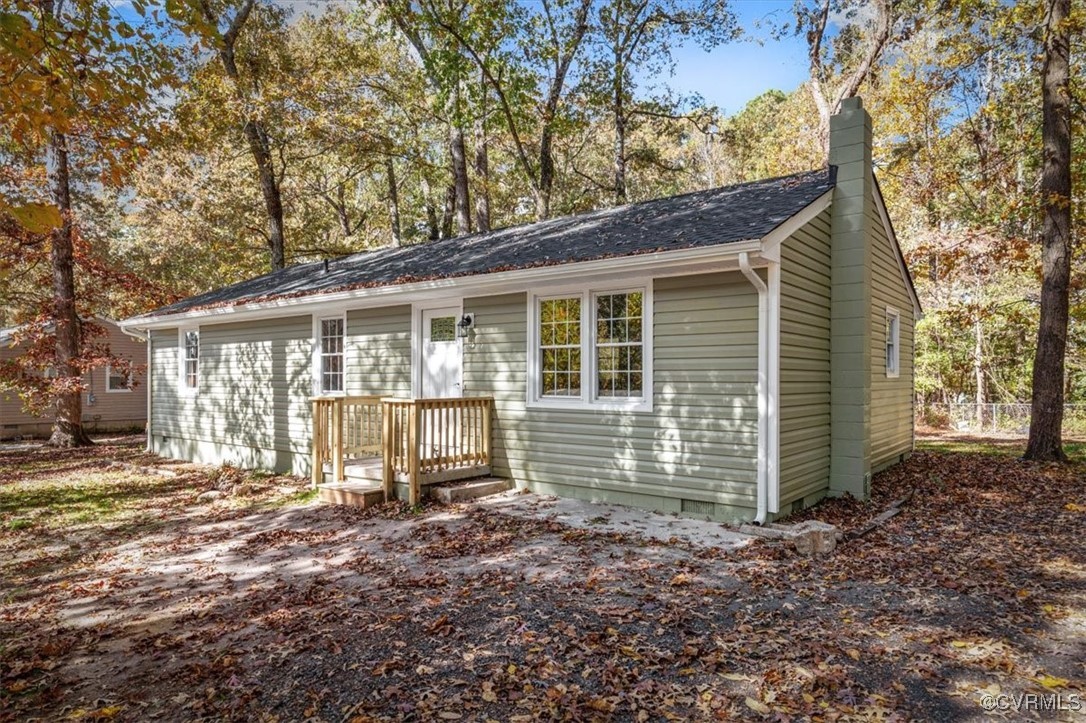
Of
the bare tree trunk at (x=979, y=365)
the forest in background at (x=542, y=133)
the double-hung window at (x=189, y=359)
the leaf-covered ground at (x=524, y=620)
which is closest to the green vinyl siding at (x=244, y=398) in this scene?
the double-hung window at (x=189, y=359)

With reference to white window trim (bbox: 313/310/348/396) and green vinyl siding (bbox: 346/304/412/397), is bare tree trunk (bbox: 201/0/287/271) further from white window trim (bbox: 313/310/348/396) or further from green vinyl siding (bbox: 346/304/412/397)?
green vinyl siding (bbox: 346/304/412/397)

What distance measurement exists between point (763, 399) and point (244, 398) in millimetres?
9500

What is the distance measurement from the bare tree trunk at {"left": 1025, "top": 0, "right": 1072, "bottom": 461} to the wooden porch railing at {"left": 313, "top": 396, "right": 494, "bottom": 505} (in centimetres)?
950

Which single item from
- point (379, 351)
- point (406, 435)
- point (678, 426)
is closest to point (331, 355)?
point (379, 351)

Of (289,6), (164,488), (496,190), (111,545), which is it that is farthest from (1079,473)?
(289,6)

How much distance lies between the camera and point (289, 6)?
60.1 ft

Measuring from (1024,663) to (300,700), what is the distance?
4085 millimetres

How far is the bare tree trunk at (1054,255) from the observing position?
416 inches

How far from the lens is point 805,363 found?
24.0ft

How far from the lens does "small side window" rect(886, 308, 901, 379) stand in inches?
400

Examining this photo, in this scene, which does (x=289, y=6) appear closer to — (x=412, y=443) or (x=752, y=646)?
(x=412, y=443)

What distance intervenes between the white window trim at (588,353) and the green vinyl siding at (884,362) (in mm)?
3779

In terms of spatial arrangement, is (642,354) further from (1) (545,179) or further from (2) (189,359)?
(1) (545,179)

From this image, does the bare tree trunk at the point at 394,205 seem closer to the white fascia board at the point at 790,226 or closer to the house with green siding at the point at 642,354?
the house with green siding at the point at 642,354
